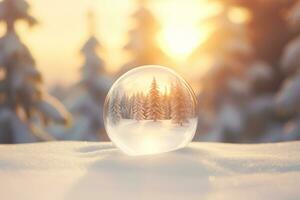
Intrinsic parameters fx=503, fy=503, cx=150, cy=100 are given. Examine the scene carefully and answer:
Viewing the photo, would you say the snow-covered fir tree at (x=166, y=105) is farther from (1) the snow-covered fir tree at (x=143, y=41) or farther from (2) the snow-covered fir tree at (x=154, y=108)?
(1) the snow-covered fir tree at (x=143, y=41)

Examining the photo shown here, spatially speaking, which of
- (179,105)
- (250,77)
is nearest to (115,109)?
(179,105)

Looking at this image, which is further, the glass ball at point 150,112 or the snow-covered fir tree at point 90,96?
the snow-covered fir tree at point 90,96

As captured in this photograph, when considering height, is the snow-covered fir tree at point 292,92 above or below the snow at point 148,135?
below

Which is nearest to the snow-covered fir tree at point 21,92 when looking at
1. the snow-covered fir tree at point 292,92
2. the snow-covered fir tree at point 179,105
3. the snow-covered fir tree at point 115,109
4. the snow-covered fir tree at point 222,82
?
the snow-covered fir tree at point 222,82

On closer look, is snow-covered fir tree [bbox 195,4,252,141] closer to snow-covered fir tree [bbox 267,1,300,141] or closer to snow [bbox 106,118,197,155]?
snow-covered fir tree [bbox 267,1,300,141]

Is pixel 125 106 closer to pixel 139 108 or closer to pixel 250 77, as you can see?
pixel 139 108

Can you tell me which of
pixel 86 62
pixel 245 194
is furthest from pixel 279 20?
pixel 245 194

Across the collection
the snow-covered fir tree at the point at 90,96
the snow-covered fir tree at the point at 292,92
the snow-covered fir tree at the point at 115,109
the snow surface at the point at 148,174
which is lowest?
the snow-covered fir tree at the point at 90,96
